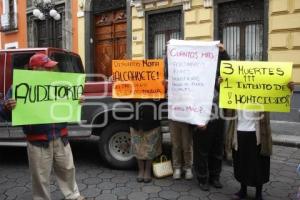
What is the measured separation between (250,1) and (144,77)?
676 cm

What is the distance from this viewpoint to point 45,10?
17234 mm

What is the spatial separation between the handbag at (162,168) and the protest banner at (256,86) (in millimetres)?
1410

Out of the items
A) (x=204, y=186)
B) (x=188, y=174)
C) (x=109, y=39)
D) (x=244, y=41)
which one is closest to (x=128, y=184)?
(x=188, y=174)

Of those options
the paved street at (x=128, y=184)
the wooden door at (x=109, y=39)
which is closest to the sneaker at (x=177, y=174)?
the paved street at (x=128, y=184)

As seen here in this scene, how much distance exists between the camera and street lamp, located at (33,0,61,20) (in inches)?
659

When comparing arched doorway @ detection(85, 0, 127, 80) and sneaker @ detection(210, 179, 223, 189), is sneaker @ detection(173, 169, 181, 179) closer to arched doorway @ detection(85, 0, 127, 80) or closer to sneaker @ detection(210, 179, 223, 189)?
sneaker @ detection(210, 179, 223, 189)

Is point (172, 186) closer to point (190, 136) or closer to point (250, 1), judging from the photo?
point (190, 136)

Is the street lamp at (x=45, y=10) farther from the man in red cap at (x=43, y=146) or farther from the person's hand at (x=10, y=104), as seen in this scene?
the person's hand at (x=10, y=104)

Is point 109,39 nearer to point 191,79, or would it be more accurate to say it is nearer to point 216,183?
point 191,79

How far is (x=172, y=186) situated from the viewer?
207 inches

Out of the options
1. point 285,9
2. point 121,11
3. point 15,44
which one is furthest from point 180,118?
point 15,44

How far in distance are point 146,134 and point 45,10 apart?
43.6ft

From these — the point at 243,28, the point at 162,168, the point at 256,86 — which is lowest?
the point at 162,168

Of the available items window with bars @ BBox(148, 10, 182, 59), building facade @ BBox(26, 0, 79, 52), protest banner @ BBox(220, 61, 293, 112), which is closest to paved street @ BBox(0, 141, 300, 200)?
protest banner @ BBox(220, 61, 293, 112)
